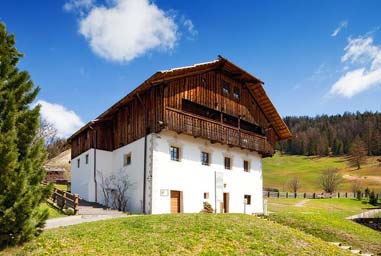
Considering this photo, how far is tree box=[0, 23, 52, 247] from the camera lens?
11.3 m

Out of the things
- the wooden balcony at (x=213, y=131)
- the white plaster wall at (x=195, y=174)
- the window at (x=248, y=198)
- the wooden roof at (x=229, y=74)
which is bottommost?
the window at (x=248, y=198)

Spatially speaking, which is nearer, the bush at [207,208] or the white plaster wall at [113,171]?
the white plaster wall at [113,171]

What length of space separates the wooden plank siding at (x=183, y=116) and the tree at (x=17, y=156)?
10.1 m

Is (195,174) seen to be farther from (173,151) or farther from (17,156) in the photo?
(17,156)

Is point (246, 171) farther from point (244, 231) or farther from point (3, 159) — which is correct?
point (3, 159)

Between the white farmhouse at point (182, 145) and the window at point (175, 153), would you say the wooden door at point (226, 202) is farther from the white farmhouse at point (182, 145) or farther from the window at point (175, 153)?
the window at point (175, 153)

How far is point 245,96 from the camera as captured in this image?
97.0 ft

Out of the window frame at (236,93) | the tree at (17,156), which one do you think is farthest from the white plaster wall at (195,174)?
the tree at (17,156)

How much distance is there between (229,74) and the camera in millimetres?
28109

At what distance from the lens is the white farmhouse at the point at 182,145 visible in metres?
22.5

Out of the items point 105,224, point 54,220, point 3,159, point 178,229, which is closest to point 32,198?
point 3,159

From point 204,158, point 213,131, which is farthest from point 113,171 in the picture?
point 213,131

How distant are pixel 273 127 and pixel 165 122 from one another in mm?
14175

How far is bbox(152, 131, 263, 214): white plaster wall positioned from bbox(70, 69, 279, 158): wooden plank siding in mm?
893
